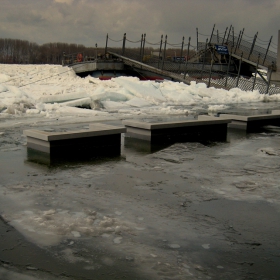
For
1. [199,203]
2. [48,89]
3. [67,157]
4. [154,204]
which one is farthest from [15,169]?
[48,89]

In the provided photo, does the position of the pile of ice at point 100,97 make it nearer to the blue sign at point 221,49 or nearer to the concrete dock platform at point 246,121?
the concrete dock platform at point 246,121

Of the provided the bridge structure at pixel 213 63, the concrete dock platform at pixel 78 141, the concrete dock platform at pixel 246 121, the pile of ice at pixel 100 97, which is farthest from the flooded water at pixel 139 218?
the bridge structure at pixel 213 63

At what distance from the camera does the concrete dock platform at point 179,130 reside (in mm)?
11180

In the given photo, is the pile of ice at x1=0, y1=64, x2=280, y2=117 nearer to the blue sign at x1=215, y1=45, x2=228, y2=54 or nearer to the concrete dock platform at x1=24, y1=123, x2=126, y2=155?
the concrete dock platform at x1=24, y1=123, x2=126, y2=155

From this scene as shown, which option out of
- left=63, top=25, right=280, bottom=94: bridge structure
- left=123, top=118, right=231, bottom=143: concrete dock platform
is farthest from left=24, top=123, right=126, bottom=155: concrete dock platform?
left=63, top=25, right=280, bottom=94: bridge structure

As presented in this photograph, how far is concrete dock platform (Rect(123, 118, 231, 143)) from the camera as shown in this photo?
11180mm

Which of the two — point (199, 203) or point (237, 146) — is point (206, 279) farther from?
point (237, 146)

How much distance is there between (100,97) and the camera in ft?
68.8

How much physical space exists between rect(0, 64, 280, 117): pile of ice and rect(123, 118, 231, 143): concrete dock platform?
6.20m

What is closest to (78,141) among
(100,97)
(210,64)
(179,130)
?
(179,130)

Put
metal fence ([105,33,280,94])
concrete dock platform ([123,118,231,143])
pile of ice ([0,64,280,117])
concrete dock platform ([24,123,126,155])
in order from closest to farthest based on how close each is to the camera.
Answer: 1. concrete dock platform ([24,123,126,155])
2. concrete dock platform ([123,118,231,143])
3. pile of ice ([0,64,280,117])
4. metal fence ([105,33,280,94])

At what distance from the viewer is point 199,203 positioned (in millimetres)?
6078

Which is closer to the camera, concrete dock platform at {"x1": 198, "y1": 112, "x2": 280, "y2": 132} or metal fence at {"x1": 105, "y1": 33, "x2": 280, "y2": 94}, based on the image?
concrete dock platform at {"x1": 198, "y1": 112, "x2": 280, "y2": 132}

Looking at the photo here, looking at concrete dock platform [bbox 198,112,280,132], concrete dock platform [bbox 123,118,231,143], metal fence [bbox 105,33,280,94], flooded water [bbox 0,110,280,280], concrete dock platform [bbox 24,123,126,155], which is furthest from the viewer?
metal fence [bbox 105,33,280,94]
